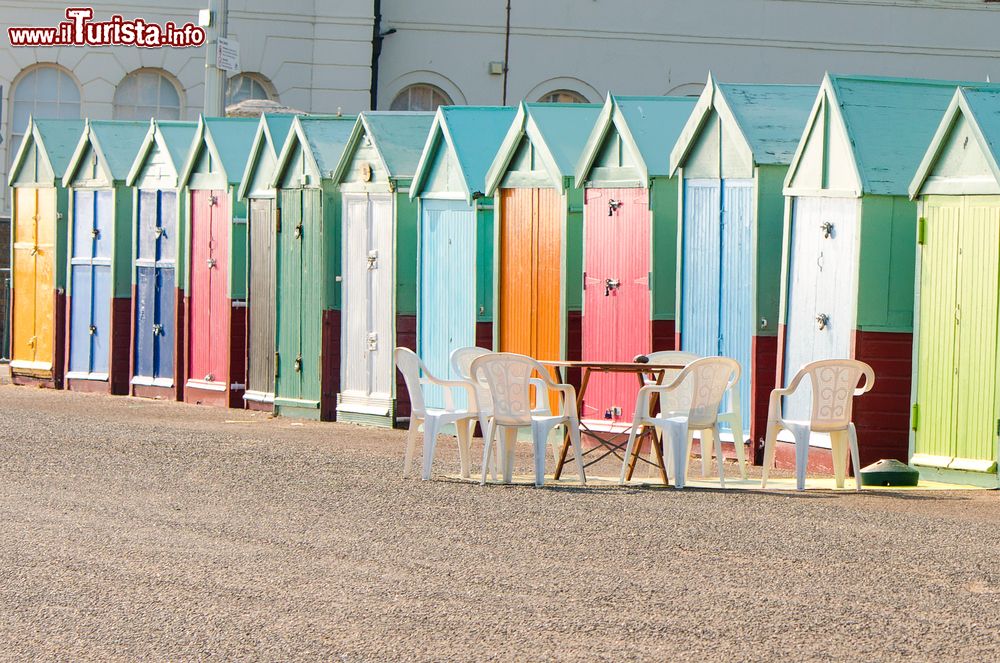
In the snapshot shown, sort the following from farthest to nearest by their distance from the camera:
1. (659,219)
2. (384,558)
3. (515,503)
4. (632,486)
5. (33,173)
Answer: (33,173)
(659,219)
(632,486)
(515,503)
(384,558)

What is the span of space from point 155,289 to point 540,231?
6406mm

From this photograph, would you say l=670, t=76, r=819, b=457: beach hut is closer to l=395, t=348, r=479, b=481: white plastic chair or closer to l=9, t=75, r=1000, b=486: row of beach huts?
l=9, t=75, r=1000, b=486: row of beach huts

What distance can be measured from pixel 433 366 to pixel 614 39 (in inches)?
817

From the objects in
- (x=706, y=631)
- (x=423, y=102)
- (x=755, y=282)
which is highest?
(x=423, y=102)

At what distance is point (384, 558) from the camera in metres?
8.43

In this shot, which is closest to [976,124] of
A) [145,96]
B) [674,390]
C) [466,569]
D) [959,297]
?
[959,297]

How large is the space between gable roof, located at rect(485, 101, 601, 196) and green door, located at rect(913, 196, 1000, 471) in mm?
3797

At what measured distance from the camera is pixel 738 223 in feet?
44.8

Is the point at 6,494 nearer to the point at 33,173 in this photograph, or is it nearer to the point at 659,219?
the point at 659,219

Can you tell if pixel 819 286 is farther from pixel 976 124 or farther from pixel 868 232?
pixel 976 124

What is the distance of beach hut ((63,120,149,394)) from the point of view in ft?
69.1

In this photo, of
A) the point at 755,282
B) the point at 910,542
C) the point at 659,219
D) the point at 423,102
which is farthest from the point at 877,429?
the point at 423,102

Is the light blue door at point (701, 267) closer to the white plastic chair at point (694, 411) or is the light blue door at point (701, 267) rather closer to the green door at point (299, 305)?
the white plastic chair at point (694, 411)

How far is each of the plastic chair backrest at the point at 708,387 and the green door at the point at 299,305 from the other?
661 centimetres
